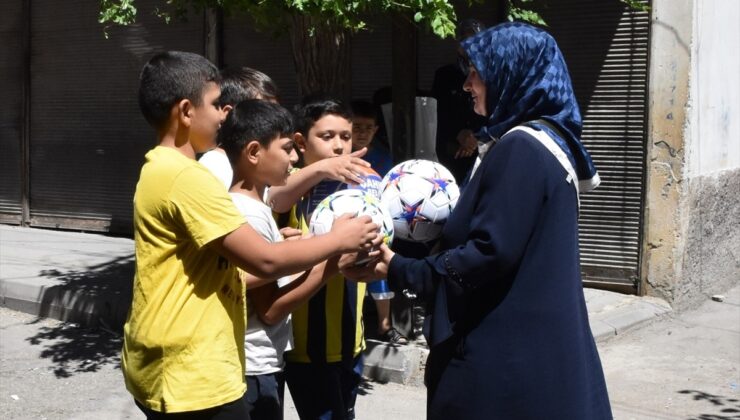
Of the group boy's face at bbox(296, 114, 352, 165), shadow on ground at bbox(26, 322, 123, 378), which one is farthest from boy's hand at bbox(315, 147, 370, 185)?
shadow on ground at bbox(26, 322, 123, 378)

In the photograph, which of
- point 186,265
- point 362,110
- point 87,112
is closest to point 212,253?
point 186,265

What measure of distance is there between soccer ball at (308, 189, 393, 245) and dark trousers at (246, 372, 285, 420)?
0.53 meters

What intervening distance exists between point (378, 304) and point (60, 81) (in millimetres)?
6401

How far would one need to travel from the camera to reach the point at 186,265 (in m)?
2.80

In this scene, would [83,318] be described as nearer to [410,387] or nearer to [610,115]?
[410,387]

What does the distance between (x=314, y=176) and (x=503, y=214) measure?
106 cm

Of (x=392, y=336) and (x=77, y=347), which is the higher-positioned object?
(x=392, y=336)

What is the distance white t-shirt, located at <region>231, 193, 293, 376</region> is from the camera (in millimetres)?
3233

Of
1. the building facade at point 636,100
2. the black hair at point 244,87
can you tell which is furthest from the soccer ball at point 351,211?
the building facade at point 636,100

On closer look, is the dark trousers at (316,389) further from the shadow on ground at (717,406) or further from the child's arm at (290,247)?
the shadow on ground at (717,406)

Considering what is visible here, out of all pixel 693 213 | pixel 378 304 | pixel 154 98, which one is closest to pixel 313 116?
pixel 154 98

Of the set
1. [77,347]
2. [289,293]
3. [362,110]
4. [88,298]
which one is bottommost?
[77,347]

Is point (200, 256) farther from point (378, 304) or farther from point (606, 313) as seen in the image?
point (606, 313)

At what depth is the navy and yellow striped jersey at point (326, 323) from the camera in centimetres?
379
